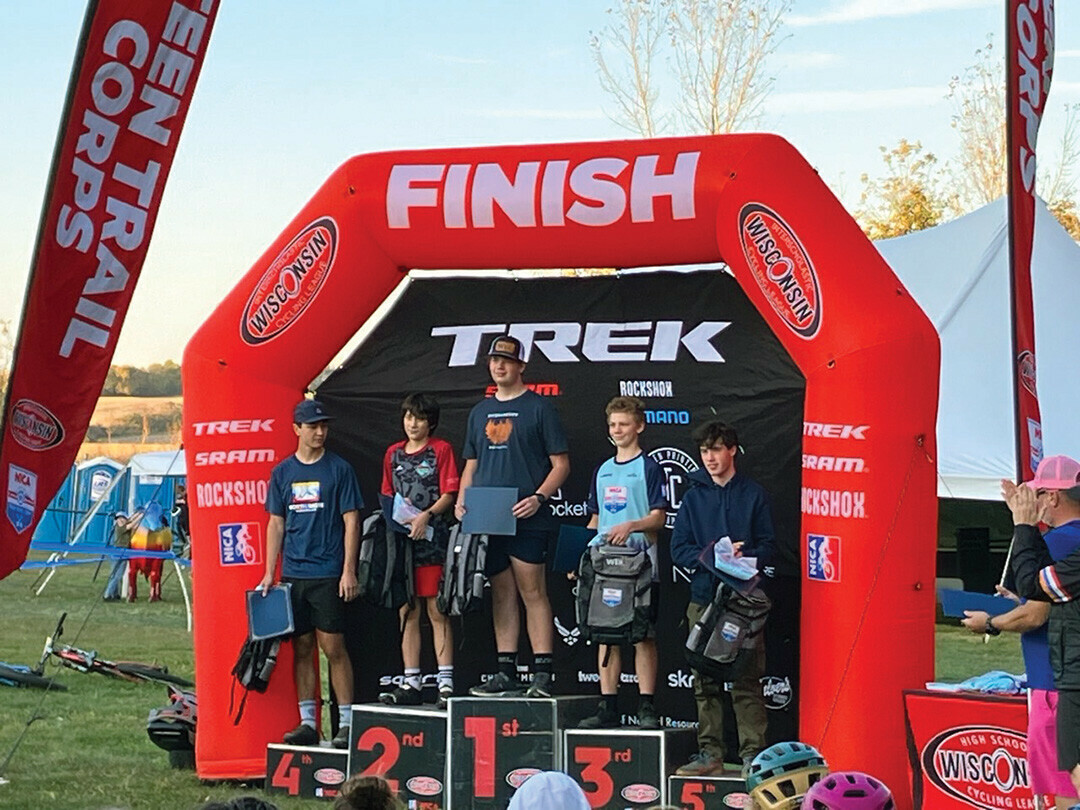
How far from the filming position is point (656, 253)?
9.52 m

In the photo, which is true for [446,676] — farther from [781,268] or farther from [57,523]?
[57,523]

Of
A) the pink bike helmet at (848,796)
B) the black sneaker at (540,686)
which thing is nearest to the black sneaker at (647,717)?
the black sneaker at (540,686)

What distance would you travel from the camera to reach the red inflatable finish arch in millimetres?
8531

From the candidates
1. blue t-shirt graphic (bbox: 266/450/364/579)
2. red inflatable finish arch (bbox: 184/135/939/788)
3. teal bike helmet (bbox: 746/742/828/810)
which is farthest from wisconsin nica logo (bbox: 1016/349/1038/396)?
blue t-shirt graphic (bbox: 266/450/364/579)

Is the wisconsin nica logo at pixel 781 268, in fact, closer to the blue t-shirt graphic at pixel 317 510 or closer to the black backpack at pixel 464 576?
the black backpack at pixel 464 576

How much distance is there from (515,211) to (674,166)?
0.95 meters

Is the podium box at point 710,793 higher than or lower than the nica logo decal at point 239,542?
lower

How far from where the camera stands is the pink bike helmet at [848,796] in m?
3.74

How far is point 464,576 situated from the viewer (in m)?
9.39

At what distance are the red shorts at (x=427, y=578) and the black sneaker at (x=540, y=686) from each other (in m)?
0.82

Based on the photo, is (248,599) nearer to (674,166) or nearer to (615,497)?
(615,497)

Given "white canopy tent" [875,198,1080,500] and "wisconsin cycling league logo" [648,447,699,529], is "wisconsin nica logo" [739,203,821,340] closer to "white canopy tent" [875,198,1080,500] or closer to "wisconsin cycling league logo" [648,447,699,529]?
"wisconsin cycling league logo" [648,447,699,529]

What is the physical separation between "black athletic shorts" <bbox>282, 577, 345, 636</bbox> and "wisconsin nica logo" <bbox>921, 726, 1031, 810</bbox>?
3.51 m

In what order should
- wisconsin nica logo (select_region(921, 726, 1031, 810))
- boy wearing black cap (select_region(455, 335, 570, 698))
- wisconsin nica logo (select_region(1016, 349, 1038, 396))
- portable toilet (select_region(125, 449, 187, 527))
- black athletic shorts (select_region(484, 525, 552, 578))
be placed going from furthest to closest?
portable toilet (select_region(125, 449, 187, 527)) → black athletic shorts (select_region(484, 525, 552, 578)) → boy wearing black cap (select_region(455, 335, 570, 698)) → wisconsin nica logo (select_region(1016, 349, 1038, 396)) → wisconsin nica logo (select_region(921, 726, 1031, 810))
